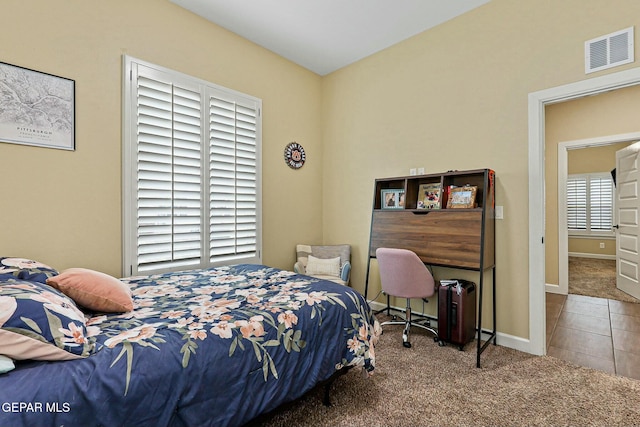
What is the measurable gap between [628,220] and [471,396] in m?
4.26

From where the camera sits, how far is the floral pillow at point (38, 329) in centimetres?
101

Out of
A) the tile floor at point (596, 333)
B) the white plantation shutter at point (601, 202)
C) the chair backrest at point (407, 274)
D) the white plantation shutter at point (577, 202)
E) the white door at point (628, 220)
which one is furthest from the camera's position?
the white plantation shutter at point (577, 202)

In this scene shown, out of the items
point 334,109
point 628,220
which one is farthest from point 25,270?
point 628,220

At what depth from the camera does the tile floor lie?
2.44 metres

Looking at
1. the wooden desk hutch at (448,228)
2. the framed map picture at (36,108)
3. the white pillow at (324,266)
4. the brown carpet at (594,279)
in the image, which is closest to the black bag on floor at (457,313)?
the wooden desk hutch at (448,228)

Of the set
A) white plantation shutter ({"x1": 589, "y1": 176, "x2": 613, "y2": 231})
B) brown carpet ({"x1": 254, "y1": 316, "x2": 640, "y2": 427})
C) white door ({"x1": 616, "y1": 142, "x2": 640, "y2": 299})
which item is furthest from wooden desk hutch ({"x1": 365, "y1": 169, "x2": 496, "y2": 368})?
white plantation shutter ({"x1": 589, "y1": 176, "x2": 613, "y2": 231})

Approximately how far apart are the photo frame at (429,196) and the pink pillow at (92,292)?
2634 millimetres

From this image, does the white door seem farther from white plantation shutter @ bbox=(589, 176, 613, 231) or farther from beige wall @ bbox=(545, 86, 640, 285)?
white plantation shutter @ bbox=(589, 176, 613, 231)

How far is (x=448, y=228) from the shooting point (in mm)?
2734

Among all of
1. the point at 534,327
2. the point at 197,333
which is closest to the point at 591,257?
the point at 534,327

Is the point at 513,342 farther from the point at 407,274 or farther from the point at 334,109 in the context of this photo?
the point at 334,109

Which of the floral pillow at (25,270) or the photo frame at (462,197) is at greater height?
the photo frame at (462,197)

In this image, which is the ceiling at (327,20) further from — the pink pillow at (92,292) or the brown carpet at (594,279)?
the brown carpet at (594,279)

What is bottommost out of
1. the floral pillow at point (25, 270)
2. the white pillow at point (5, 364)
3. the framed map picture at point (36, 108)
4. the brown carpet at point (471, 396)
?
the brown carpet at point (471, 396)
